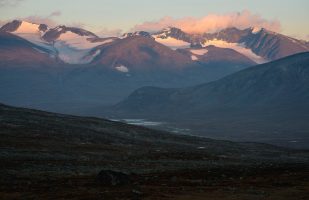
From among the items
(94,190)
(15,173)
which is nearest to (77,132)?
(15,173)

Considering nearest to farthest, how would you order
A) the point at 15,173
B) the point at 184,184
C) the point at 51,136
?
1. the point at 184,184
2. the point at 15,173
3. the point at 51,136

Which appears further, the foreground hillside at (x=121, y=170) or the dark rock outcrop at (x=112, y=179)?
the dark rock outcrop at (x=112, y=179)

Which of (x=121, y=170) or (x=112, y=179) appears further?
(x=121, y=170)

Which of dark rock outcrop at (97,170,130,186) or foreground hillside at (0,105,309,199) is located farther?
dark rock outcrop at (97,170,130,186)

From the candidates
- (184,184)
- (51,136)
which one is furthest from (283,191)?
(51,136)

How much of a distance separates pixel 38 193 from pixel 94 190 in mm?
2900

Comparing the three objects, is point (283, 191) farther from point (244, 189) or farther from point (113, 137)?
point (113, 137)

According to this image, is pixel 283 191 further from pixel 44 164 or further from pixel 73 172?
pixel 44 164

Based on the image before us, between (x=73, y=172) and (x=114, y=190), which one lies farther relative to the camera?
(x=73, y=172)

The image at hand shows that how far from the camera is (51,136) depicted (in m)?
75.8

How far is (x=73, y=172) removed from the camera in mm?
42219

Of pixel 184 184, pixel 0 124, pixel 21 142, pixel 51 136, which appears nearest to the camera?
pixel 184 184

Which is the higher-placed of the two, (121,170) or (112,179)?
(112,179)

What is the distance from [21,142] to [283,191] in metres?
37.0
